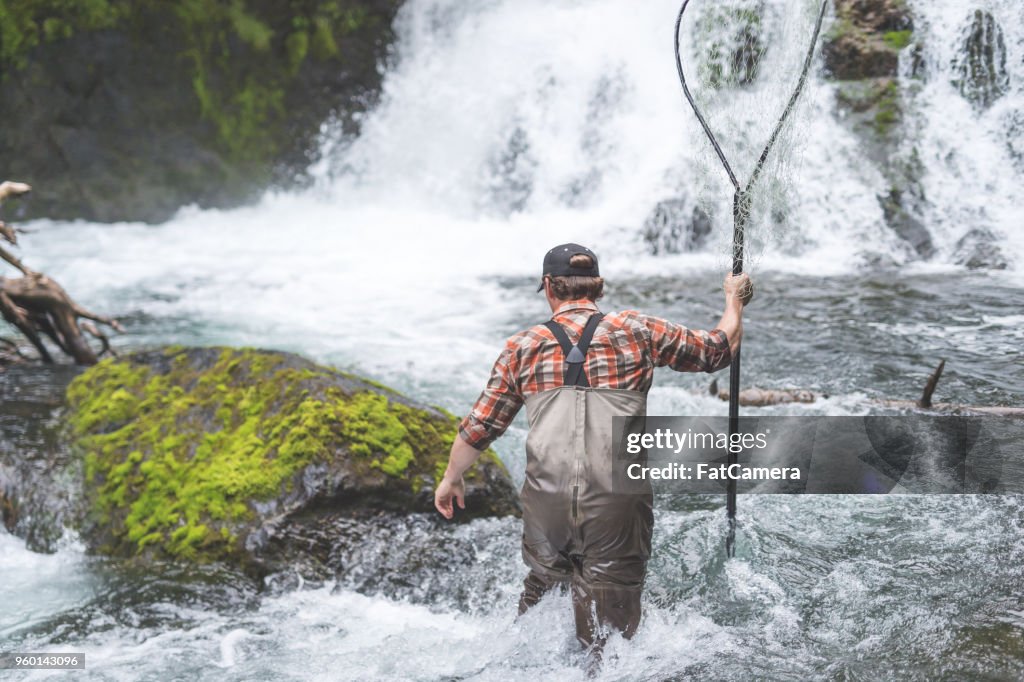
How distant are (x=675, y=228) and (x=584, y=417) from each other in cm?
1031

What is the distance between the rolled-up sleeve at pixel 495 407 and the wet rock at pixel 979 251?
9176mm

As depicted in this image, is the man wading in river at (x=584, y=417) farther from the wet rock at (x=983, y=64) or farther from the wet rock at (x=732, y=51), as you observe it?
the wet rock at (x=983, y=64)

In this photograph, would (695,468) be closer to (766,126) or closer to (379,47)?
(766,126)

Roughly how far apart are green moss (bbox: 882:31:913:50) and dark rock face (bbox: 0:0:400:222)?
10909mm

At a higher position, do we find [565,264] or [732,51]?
[732,51]

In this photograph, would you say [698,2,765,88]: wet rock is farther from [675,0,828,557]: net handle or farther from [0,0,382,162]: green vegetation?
[0,0,382,162]: green vegetation

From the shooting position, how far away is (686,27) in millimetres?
5152

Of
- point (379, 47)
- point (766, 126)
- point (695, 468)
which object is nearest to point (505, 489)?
point (695, 468)

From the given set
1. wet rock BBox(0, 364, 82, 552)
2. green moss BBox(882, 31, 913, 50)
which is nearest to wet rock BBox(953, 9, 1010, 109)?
green moss BBox(882, 31, 913, 50)

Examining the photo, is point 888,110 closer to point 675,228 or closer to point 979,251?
point 979,251

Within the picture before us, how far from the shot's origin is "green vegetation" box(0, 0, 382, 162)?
17.1 m

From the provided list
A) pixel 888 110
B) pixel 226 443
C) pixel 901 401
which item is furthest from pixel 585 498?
pixel 888 110

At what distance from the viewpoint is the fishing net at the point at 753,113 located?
170 inches

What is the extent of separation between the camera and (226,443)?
5609 mm
